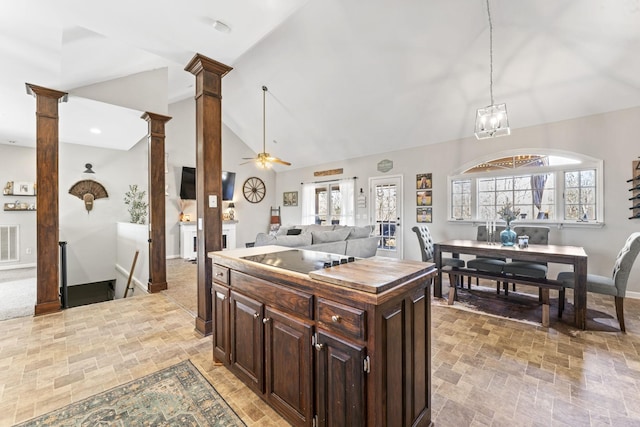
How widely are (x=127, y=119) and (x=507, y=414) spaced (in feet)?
19.6

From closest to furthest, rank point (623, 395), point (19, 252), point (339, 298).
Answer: point (339, 298) < point (623, 395) < point (19, 252)

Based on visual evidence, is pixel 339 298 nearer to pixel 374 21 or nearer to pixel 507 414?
pixel 507 414

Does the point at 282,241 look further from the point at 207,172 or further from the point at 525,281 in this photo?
the point at 525,281

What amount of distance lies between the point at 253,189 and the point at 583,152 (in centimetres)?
769

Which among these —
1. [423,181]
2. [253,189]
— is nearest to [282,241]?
[423,181]

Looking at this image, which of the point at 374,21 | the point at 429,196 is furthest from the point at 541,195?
the point at 374,21

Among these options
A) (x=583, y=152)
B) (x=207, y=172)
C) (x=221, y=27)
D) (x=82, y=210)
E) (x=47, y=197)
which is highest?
(x=221, y=27)

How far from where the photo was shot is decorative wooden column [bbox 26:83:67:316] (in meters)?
3.37

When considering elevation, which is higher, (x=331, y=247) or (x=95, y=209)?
(x=95, y=209)

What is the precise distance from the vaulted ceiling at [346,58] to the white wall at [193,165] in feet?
3.87

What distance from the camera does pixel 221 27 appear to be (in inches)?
99.7

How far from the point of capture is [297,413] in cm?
157

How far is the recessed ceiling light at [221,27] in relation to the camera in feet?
8.14

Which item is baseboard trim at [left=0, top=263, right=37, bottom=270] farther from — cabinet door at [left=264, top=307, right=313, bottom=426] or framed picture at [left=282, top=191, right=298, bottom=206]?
cabinet door at [left=264, top=307, right=313, bottom=426]
